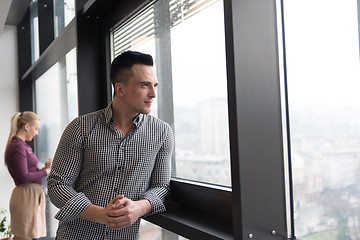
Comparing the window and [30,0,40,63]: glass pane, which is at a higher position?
[30,0,40,63]: glass pane

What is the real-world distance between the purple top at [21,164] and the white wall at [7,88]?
162 cm

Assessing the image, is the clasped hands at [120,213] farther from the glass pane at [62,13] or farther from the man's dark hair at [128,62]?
the glass pane at [62,13]

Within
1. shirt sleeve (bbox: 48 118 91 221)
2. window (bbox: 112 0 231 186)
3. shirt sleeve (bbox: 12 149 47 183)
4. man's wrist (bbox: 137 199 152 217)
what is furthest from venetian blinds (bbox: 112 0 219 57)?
shirt sleeve (bbox: 12 149 47 183)

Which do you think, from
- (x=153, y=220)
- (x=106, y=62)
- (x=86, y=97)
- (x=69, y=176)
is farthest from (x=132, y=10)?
(x=153, y=220)

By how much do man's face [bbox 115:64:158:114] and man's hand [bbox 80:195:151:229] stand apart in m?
0.37

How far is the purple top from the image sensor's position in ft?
11.9

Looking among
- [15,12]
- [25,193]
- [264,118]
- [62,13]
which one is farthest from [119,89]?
[15,12]

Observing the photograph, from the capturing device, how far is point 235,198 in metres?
1.16

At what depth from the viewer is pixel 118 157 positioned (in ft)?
5.21

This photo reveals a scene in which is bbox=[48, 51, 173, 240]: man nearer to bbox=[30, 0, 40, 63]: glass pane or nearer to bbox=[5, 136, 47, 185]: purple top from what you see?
bbox=[5, 136, 47, 185]: purple top

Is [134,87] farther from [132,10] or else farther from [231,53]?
[132,10]

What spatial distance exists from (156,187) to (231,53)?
0.71 m

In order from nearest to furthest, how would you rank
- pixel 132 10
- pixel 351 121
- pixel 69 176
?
1. pixel 351 121
2. pixel 69 176
3. pixel 132 10

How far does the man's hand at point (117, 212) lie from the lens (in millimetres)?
1426
